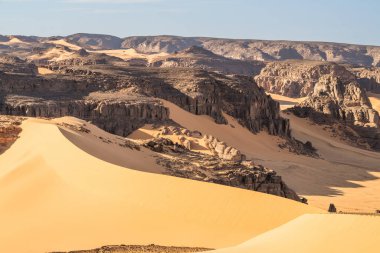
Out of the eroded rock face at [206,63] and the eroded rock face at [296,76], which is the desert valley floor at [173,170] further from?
the eroded rock face at [206,63]

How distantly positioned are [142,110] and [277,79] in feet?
201

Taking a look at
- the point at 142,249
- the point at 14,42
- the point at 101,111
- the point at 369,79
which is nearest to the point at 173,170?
the point at 142,249

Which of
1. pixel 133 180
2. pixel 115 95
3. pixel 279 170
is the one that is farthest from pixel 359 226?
pixel 115 95

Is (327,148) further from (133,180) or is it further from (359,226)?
(359,226)

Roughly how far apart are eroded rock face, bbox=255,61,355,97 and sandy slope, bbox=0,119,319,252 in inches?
2862

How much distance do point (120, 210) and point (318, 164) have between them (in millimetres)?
26187

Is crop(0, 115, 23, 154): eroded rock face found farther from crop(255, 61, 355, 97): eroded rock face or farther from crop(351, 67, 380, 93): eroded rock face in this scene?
crop(351, 67, 380, 93): eroded rock face

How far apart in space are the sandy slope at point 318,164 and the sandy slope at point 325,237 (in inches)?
604

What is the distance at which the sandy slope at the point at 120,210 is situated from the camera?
485 inches

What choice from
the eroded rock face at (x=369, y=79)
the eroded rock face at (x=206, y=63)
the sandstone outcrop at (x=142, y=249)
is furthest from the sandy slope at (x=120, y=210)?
the eroded rock face at (x=206, y=63)

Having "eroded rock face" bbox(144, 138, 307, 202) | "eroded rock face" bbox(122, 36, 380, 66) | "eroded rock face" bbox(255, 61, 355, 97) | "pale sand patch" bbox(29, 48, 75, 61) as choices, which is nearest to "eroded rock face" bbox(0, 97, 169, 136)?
"eroded rock face" bbox(144, 138, 307, 202)

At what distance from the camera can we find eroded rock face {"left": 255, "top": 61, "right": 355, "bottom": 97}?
88.9 meters

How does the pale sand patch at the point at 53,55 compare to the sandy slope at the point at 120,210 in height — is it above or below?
above

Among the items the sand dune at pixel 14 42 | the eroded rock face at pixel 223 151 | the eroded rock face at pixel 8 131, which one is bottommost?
the eroded rock face at pixel 223 151
